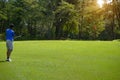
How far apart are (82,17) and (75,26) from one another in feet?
10.7

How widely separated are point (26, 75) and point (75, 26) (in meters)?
64.9

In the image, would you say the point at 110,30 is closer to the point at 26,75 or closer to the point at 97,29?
the point at 97,29

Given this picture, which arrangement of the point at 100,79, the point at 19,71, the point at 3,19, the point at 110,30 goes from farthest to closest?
the point at 110,30 < the point at 3,19 < the point at 19,71 < the point at 100,79

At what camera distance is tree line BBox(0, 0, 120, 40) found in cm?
7556

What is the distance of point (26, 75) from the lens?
A: 46.0 feet

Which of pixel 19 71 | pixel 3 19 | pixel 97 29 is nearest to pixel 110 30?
pixel 97 29

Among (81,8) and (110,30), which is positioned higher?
(81,8)

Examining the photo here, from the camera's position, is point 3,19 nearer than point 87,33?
Yes

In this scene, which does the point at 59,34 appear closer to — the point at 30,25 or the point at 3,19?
the point at 30,25

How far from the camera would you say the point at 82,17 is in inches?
3157

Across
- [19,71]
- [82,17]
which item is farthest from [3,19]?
[19,71]

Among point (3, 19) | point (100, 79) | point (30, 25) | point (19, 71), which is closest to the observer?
point (100, 79)

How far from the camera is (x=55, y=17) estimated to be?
77.2m

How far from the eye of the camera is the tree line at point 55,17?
248 feet
